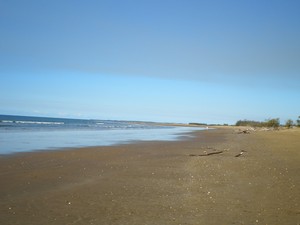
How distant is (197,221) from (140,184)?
3.57 m

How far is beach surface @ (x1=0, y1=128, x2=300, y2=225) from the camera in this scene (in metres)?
6.19

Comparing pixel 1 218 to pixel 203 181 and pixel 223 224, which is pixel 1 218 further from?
pixel 203 181

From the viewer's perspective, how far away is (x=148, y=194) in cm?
811

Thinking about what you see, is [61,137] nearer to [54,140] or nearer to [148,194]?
[54,140]

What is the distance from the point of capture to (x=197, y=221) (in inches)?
235

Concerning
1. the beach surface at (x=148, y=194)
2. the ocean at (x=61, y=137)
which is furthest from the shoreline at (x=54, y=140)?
the beach surface at (x=148, y=194)

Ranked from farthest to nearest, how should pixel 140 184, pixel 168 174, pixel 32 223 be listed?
pixel 168 174, pixel 140 184, pixel 32 223

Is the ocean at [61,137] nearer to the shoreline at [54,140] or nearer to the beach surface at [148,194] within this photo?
the shoreline at [54,140]

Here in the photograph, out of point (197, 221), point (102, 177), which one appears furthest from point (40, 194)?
point (197, 221)

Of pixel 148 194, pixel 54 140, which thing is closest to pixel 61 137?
pixel 54 140

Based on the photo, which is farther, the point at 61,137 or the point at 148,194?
the point at 61,137

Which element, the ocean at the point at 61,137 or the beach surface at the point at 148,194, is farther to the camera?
the ocean at the point at 61,137

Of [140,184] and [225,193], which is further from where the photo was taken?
[140,184]

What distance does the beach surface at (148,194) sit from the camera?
6.19 meters
